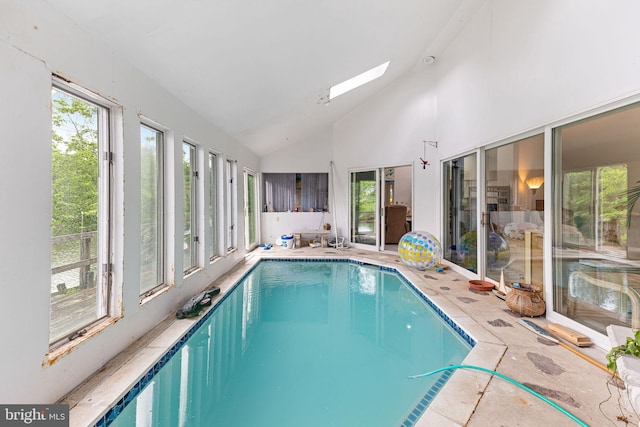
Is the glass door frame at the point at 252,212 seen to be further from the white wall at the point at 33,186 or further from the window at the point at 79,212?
the white wall at the point at 33,186

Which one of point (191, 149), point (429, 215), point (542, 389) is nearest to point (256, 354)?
Answer: point (542, 389)

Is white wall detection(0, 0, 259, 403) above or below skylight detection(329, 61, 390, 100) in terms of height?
below

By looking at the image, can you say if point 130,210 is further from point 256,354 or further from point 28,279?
point 256,354

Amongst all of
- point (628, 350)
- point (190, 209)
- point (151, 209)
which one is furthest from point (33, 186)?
point (628, 350)

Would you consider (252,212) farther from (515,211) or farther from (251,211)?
(515,211)

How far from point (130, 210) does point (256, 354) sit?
1581 mm

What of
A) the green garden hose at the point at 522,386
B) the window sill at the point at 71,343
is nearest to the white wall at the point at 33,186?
the window sill at the point at 71,343

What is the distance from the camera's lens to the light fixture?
8.95 ft

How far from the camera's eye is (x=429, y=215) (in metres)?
5.37

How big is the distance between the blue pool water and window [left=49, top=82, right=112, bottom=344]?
0.66m

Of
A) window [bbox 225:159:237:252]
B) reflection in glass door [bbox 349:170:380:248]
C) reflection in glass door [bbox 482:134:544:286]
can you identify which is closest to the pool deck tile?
reflection in glass door [bbox 482:134:544:286]

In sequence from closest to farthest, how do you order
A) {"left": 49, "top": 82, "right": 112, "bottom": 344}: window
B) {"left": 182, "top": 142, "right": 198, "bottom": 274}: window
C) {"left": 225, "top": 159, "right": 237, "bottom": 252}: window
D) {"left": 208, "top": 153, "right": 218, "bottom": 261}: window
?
{"left": 49, "top": 82, "right": 112, "bottom": 344}: window → {"left": 182, "top": 142, "right": 198, "bottom": 274}: window → {"left": 208, "top": 153, "right": 218, "bottom": 261}: window → {"left": 225, "top": 159, "right": 237, "bottom": 252}: window

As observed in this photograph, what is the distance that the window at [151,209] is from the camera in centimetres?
252

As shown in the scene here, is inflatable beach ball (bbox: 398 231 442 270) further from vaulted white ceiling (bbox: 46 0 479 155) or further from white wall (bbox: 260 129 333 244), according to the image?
white wall (bbox: 260 129 333 244)
